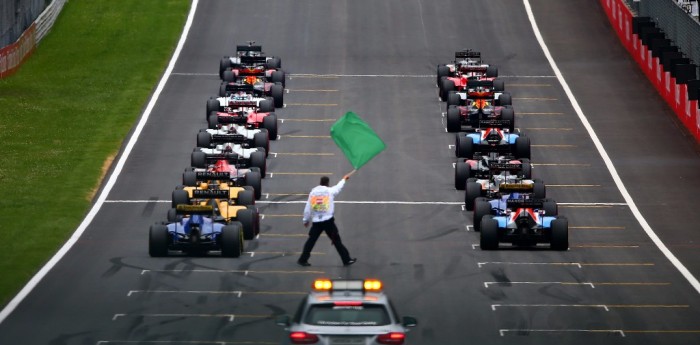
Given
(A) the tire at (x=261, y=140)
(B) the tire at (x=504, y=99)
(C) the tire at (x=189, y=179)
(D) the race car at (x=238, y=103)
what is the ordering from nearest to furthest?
(C) the tire at (x=189, y=179)
(A) the tire at (x=261, y=140)
(D) the race car at (x=238, y=103)
(B) the tire at (x=504, y=99)

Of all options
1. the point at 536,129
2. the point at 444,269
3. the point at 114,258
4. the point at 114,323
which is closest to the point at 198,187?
the point at 114,258

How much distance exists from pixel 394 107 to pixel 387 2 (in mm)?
18606

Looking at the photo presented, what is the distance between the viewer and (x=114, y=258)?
35.3m

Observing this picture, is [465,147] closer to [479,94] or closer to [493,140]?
[493,140]

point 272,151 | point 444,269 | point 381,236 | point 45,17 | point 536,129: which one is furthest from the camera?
point 45,17

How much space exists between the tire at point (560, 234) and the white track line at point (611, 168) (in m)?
2.39

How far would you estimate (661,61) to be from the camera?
56500 mm

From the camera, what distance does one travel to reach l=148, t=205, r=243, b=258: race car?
34.7 meters

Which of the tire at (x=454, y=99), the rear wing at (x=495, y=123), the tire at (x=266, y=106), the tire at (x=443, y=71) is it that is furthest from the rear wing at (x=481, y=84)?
the tire at (x=266, y=106)

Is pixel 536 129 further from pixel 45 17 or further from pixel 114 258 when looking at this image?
pixel 45 17

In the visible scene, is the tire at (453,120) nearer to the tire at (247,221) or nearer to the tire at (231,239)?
the tire at (247,221)

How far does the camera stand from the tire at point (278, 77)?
2212 inches

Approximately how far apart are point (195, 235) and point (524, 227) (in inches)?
289

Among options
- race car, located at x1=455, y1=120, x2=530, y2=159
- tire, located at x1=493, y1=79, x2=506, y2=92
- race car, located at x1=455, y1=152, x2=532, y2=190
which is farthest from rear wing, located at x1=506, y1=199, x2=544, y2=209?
tire, located at x1=493, y1=79, x2=506, y2=92
